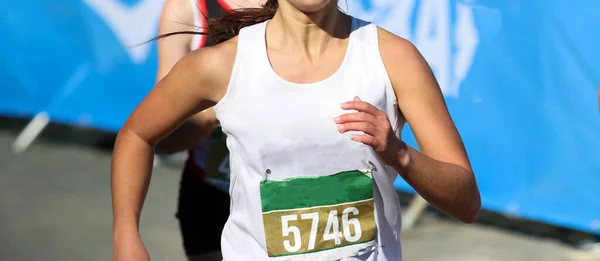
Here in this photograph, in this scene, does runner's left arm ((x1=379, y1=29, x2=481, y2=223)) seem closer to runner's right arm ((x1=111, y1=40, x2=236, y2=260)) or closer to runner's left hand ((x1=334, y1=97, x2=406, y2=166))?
runner's left hand ((x1=334, y1=97, x2=406, y2=166))

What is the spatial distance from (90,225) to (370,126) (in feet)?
14.0

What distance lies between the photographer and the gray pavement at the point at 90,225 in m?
5.57

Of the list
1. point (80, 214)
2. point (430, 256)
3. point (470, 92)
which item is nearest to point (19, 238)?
point (80, 214)

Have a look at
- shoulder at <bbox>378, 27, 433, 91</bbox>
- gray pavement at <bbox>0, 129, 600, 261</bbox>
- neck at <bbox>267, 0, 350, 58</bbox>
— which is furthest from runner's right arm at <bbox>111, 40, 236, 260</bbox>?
gray pavement at <bbox>0, 129, 600, 261</bbox>

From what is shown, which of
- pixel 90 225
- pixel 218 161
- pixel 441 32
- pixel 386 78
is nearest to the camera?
pixel 386 78

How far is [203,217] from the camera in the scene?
3.72m

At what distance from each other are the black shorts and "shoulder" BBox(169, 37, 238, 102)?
120 cm

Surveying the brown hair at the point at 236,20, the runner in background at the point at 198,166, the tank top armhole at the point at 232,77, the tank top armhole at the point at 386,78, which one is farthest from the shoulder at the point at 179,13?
the tank top armhole at the point at 386,78

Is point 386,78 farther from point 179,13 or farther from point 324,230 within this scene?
point 179,13

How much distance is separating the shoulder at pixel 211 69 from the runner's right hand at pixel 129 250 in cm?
39

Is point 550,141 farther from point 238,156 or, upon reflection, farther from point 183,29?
point 238,156

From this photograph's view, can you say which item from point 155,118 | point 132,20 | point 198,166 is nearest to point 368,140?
point 155,118

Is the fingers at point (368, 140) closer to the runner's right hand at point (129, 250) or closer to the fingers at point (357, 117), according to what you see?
the fingers at point (357, 117)

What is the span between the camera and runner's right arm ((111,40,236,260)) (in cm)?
252
